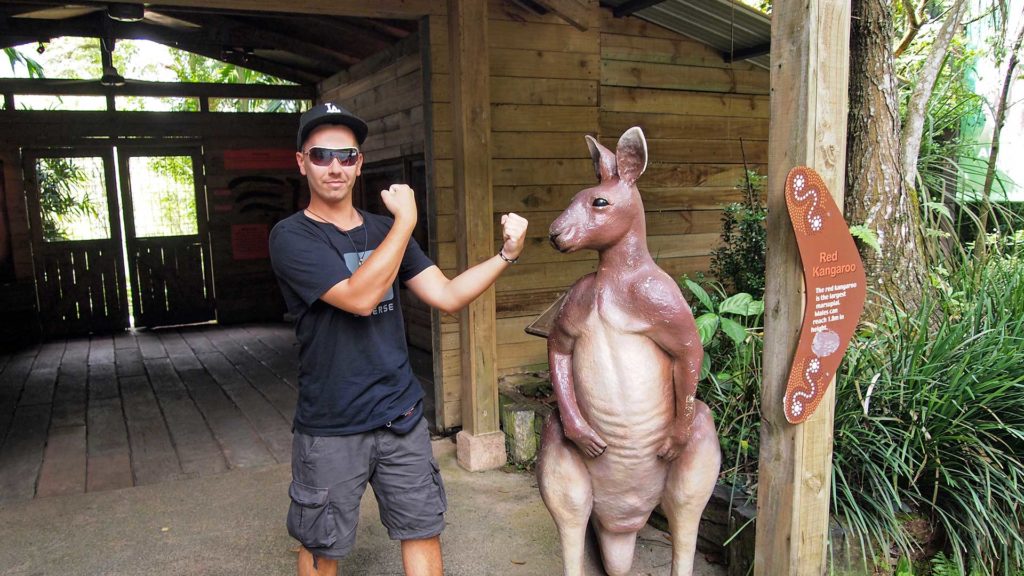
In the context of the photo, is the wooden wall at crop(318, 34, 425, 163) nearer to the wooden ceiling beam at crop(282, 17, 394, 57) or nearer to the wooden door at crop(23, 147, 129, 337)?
the wooden ceiling beam at crop(282, 17, 394, 57)

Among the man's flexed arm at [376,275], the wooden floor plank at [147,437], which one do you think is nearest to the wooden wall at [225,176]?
the wooden floor plank at [147,437]

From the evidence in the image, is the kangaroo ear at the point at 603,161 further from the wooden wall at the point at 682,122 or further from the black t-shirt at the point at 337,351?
the wooden wall at the point at 682,122

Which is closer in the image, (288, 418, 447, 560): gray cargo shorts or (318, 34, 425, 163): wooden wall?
(288, 418, 447, 560): gray cargo shorts

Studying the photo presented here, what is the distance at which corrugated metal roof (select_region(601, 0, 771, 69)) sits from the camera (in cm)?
488

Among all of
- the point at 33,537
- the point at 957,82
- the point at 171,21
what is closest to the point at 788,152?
the point at 33,537

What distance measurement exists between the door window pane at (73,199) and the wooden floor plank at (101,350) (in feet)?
4.07

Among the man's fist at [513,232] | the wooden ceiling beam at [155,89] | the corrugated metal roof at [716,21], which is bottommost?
the man's fist at [513,232]

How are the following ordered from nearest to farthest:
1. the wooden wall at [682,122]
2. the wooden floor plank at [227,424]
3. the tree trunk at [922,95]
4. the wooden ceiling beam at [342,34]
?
the tree trunk at [922,95] < the wooden floor plank at [227,424] < the wooden wall at [682,122] < the wooden ceiling beam at [342,34]

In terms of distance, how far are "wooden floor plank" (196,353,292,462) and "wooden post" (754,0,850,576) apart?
3.09 m

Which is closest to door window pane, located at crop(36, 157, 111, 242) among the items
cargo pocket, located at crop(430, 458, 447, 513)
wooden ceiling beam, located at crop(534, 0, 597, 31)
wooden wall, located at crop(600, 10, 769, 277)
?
wooden wall, located at crop(600, 10, 769, 277)

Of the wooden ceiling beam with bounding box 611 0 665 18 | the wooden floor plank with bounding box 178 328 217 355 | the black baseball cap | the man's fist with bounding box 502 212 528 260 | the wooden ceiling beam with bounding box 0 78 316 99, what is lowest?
the wooden floor plank with bounding box 178 328 217 355

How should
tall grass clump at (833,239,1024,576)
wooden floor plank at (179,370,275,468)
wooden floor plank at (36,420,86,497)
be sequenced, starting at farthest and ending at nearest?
1. wooden floor plank at (179,370,275,468)
2. wooden floor plank at (36,420,86,497)
3. tall grass clump at (833,239,1024,576)

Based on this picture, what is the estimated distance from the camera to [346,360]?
2.31 metres

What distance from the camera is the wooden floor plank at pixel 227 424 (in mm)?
4582
